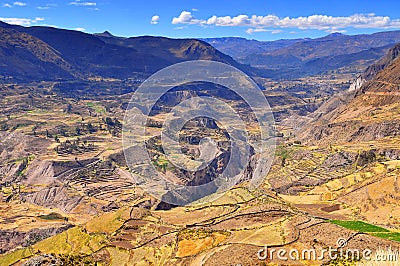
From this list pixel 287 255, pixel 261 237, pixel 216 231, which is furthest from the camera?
pixel 216 231

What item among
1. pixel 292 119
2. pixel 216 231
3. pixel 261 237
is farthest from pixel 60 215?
pixel 292 119

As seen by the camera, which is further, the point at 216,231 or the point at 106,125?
the point at 106,125

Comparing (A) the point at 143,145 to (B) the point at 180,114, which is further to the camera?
(B) the point at 180,114

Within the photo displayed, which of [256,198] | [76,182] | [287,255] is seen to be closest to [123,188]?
[76,182]

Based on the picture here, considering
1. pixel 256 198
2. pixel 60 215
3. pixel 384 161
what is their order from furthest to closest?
pixel 60 215 < pixel 384 161 < pixel 256 198

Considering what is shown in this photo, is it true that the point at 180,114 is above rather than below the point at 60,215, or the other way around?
above

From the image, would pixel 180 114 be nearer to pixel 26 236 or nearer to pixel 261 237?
pixel 26 236

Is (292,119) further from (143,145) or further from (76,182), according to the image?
(76,182)

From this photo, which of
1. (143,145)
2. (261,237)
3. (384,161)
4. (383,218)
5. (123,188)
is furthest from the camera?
(143,145)

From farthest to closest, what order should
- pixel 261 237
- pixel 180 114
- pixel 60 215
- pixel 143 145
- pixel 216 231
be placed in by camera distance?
1. pixel 180 114
2. pixel 143 145
3. pixel 60 215
4. pixel 216 231
5. pixel 261 237
